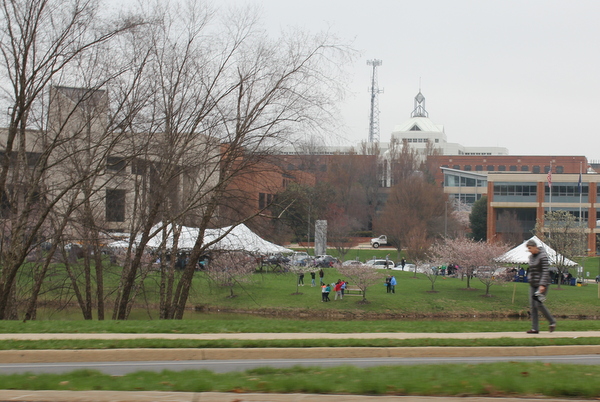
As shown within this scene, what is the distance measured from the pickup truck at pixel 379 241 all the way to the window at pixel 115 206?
59343 millimetres

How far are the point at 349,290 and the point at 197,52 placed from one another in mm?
26748

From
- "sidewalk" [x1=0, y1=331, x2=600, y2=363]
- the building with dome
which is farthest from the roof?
"sidewalk" [x1=0, y1=331, x2=600, y2=363]

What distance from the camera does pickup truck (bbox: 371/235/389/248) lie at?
270ft

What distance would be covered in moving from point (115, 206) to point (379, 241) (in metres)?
60.9

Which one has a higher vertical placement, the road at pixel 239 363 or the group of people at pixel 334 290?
the road at pixel 239 363

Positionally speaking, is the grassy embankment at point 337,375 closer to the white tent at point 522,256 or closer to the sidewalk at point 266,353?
the sidewalk at point 266,353

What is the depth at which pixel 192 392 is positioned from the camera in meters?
7.37

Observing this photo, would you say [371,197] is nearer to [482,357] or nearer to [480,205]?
[480,205]

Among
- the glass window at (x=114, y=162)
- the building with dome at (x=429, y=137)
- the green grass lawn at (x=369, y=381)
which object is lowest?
the green grass lawn at (x=369, y=381)

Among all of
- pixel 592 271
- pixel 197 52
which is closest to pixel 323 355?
pixel 197 52

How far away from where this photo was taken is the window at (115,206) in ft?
76.0

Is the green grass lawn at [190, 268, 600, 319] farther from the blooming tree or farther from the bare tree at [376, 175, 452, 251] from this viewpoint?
the bare tree at [376, 175, 452, 251]

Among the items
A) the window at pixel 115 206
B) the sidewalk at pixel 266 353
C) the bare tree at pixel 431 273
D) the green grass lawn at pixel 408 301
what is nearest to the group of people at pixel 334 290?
the green grass lawn at pixel 408 301

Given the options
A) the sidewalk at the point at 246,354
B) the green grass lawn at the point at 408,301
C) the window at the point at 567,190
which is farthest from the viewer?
the window at the point at 567,190
